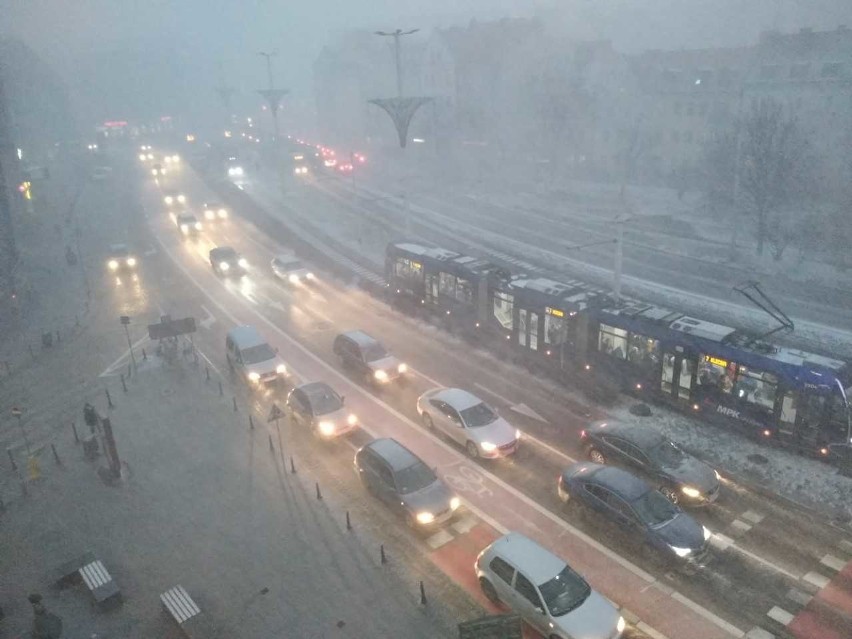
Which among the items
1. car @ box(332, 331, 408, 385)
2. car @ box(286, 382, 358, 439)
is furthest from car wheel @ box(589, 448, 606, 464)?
car @ box(332, 331, 408, 385)

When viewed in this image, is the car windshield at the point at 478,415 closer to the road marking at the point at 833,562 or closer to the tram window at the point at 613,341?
the tram window at the point at 613,341

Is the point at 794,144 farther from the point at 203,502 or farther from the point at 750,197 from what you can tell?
the point at 203,502

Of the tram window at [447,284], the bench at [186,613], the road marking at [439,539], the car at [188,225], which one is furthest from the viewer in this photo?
the car at [188,225]

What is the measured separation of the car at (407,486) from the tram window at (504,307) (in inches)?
405

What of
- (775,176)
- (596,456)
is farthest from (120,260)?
(775,176)

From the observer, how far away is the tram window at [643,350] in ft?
68.0

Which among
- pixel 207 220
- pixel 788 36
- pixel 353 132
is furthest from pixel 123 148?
pixel 788 36

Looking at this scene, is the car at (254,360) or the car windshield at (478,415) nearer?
the car windshield at (478,415)

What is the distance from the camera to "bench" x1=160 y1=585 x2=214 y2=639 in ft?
41.0

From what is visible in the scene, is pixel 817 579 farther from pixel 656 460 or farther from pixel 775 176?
pixel 775 176

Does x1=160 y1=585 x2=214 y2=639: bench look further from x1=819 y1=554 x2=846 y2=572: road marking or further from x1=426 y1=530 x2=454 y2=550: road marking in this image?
x1=819 y1=554 x2=846 y2=572: road marking

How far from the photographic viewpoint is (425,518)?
49.9ft

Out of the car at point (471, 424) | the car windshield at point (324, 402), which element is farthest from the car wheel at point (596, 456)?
the car windshield at point (324, 402)

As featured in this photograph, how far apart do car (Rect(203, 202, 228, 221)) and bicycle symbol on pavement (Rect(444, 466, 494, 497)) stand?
153 feet
